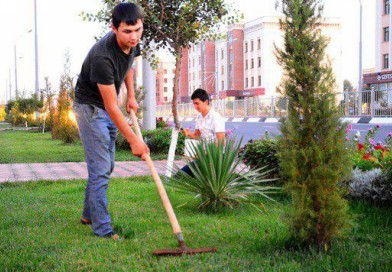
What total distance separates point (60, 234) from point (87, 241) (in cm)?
34

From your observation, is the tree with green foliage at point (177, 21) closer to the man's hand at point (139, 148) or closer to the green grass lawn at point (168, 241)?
the green grass lawn at point (168, 241)

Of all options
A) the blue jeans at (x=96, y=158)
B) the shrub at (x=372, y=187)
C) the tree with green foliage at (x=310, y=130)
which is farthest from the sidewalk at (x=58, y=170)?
the tree with green foliage at (x=310, y=130)

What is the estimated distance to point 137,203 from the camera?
5.69 meters

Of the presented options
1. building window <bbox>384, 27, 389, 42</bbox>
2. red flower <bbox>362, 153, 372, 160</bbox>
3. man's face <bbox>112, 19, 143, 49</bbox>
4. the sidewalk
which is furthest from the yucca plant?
building window <bbox>384, 27, 389, 42</bbox>

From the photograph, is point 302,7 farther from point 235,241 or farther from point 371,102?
point 371,102

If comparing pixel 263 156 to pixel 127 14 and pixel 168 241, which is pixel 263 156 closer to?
pixel 168 241

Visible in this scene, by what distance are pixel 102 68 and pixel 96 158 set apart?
0.76 m

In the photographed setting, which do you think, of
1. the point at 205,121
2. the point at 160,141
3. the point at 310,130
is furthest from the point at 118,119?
the point at 160,141

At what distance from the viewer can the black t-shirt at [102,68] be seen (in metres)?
3.96

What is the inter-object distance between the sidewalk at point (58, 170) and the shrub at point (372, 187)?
12.8 ft

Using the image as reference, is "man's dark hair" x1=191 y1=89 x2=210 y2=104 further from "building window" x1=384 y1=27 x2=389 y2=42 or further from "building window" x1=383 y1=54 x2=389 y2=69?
"building window" x1=384 y1=27 x2=389 y2=42

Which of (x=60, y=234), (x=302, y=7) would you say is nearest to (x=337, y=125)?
(x=302, y=7)

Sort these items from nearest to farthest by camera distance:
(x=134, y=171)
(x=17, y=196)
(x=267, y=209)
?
(x=267, y=209) → (x=17, y=196) → (x=134, y=171)

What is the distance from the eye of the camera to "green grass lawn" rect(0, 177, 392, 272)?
3293 mm
